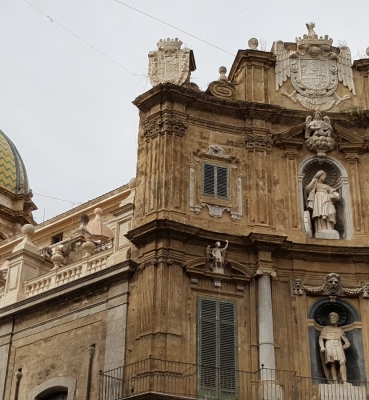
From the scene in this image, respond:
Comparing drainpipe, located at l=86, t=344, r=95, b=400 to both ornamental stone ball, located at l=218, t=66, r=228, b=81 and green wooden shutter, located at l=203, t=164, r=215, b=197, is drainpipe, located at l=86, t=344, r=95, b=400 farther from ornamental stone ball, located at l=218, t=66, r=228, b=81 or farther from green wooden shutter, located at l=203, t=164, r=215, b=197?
ornamental stone ball, located at l=218, t=66, r=228, b=81

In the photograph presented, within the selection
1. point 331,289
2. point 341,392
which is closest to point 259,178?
point 331,289

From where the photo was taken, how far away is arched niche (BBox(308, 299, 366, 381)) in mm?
20109

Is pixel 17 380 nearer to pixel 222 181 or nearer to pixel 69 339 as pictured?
pixel 69 339

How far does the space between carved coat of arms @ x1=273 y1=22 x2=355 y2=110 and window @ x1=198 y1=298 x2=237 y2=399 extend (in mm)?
7102

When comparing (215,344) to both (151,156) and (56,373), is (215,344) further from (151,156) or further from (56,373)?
→ (151,156)

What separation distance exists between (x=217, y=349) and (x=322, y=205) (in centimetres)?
517

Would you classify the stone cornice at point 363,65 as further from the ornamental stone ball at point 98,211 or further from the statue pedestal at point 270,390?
the ornamental stone ball at point 98,211

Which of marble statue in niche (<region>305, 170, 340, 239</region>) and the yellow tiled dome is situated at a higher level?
the yellow tiled dome

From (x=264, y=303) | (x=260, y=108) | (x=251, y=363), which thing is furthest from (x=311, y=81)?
(x=251, y=363)

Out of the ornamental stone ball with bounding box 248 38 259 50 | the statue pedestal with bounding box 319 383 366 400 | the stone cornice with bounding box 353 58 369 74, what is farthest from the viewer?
the ornamental stone ball with bounding box 248 38 259 50

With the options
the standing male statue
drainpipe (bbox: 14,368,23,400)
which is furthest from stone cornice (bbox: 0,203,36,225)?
the standing male statue

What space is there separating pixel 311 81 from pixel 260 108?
215 centimetres

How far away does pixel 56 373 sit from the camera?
20.5 meters

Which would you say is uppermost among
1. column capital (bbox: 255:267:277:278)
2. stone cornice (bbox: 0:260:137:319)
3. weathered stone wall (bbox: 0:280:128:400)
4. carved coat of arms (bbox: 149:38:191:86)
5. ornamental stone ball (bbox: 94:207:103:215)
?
carved coat of arms (bbox: 149:38:191:86)
